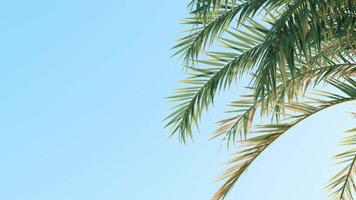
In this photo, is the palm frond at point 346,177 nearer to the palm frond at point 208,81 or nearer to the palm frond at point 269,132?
the palm frond at point 269,132

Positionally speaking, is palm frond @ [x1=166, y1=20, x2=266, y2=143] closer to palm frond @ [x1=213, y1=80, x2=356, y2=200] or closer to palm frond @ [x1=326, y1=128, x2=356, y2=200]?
palm frond @ [x1=213, y1=80, x2=356, y2=200]

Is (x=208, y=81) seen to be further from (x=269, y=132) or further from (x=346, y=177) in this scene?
(x=346, y=177)

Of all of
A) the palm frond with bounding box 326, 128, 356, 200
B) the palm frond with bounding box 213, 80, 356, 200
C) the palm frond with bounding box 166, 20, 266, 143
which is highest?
the palm frond with bounding box 166, 20, 266, 143

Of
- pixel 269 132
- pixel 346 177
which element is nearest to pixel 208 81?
pixel 269 132

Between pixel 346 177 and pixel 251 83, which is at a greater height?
pixel 251 83

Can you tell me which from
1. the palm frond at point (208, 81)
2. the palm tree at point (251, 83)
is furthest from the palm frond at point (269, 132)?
the palm frond at point (208, 81)

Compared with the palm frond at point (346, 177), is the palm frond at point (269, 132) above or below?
above

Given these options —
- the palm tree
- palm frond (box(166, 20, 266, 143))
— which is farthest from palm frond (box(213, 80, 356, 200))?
palm frond (box(166, 20, 266, 143))

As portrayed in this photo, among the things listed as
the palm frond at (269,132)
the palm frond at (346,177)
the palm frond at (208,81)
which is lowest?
the palm frond at (346,177)

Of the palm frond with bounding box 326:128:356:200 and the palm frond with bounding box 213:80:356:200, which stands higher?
the palm frond with bounding box 213:80:356:200

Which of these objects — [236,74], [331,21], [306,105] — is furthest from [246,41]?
[331,21]

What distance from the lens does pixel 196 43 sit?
714cm

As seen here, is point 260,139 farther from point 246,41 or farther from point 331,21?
point 331,21

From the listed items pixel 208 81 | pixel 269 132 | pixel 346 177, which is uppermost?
pixel 208 81
